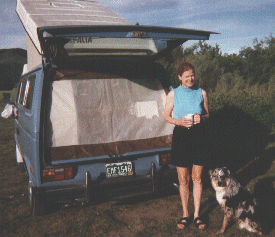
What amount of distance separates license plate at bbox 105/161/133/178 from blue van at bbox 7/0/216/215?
0.01 m

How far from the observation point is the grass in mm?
3492

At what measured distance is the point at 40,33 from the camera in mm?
2881

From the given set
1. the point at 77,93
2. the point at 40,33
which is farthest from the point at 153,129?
the point at 40,33

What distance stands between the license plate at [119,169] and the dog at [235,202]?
1126 mm

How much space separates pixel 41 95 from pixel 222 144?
522cm

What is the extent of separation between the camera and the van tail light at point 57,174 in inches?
129

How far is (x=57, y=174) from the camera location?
Answer: 3322 mm

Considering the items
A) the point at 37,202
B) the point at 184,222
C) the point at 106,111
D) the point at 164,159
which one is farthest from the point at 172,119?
the point at 37,202

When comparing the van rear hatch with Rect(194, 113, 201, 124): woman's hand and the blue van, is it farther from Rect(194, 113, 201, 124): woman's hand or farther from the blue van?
Rect(194, 113, 201, 124): woman's hand

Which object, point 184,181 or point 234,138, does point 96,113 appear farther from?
point 234,138

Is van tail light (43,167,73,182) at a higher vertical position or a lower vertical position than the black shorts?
lower

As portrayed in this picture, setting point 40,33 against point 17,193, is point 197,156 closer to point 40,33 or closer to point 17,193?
point 40,33

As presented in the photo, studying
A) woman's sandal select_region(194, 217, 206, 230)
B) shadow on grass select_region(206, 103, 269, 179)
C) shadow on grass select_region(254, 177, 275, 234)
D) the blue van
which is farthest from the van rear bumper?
shadow on grass select_region(206, 103, 269, 179)

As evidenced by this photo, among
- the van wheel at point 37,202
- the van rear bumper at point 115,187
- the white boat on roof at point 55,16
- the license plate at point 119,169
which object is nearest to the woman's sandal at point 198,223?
the van rear bumper at point 115,187
